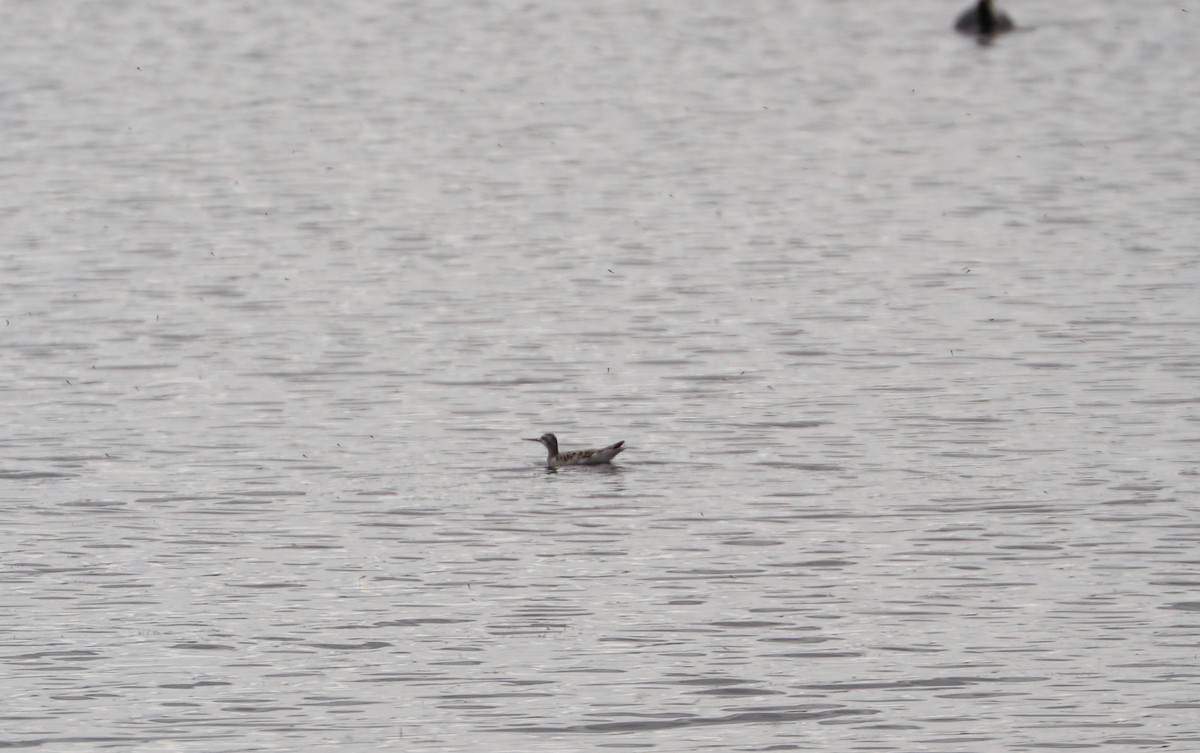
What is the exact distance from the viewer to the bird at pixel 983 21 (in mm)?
54812

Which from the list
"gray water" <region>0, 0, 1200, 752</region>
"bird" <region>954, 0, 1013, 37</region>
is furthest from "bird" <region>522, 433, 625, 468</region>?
"bird" <region>954, 0, 1013, 37</region>

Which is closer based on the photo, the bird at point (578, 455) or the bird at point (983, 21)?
the bird at point (578, 455)

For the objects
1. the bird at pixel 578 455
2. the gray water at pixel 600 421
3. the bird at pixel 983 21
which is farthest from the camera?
the bird at pixel 983 21

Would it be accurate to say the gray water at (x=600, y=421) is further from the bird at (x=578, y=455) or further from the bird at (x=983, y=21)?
the bird at (x=983, y=21)

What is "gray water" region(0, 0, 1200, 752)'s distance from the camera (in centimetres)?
1362

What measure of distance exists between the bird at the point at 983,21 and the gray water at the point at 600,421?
10723 mm

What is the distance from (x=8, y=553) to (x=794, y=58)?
37.3 metres

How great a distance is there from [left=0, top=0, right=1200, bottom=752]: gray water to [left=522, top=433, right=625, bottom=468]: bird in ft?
0.40

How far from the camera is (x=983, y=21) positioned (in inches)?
2167

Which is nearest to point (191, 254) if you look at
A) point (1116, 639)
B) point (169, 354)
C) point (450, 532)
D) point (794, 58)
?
point (169, 354)

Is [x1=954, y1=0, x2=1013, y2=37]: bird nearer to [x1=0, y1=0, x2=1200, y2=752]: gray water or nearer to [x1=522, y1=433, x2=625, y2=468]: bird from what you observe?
[x1=0, y1=0, x2=1200, y2=752]: gray water

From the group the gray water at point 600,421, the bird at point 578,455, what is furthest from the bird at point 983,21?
the bird at point 578,455

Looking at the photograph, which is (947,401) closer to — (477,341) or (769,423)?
(769,423)

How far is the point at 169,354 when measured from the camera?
77.3 feet
